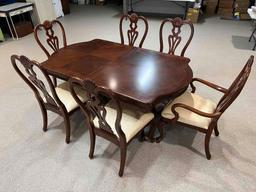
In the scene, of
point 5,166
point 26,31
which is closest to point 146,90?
point 5,166

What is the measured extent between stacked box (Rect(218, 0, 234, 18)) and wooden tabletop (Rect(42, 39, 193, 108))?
16.2 feet

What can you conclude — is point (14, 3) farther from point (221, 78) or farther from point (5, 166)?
point (221, 78)

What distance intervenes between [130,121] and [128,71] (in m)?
0.46

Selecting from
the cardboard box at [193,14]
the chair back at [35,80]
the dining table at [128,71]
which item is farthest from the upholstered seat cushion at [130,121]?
the cardboard box at [193,14]

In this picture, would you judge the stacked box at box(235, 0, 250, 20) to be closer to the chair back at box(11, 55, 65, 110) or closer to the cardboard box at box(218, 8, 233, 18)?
the cardboard box at box(218, 8, 233, 18)

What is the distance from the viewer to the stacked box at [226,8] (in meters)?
5.73

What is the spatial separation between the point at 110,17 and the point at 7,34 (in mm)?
2804

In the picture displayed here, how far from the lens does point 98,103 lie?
4.33 ft

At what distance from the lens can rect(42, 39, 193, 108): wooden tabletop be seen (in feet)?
5.04

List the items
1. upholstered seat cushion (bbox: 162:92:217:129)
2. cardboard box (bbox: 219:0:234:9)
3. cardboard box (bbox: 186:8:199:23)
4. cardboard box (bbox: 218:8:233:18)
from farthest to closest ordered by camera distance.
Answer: cardboard box (bbox: 218:8:233:18) → cardboard box (bbox: 219:0:234:9) → cardboard box (bbox: 186:8:199:23) → upholstered seat cushion (bbox: 162:92:217:129)

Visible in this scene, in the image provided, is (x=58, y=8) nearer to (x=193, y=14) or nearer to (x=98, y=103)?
(x=193, y=14)

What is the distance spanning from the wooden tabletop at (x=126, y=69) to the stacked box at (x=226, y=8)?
4926 millimetres

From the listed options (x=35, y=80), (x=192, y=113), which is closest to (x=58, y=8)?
(x=35, y=80)

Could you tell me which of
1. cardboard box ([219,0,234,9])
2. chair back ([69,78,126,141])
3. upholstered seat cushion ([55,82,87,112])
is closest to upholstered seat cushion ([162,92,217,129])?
chair back ([69,78,126,141])
